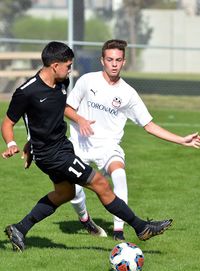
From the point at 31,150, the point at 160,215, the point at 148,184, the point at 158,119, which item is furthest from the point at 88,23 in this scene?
the point at 31,150

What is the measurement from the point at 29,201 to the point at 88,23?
14.5m

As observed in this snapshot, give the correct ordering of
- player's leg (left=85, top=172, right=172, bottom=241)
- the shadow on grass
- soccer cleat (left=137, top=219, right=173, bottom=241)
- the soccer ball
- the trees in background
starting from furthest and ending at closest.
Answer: the trees in background → the shadow on grass → soccer cleat (left=137, top=219, right=173, bottom=241) → player's leg (left=85, top=172, right=172, bottom=241) → the soccer ball

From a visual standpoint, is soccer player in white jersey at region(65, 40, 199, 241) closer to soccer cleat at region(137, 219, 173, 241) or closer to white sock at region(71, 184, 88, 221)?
white sock at region(71, 184, 88, 221)

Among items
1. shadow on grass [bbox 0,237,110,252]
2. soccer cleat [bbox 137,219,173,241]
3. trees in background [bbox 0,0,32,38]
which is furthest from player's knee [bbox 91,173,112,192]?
A: trees in background [bbox 0,0,32,38]

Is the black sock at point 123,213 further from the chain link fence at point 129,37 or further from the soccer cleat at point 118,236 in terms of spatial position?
the chain link fence at point 129,37

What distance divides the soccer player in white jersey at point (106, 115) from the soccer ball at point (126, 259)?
123 centimetres

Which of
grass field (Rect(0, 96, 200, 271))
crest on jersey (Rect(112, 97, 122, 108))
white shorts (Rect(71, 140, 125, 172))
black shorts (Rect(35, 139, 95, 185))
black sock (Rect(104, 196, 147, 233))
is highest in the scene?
crest on jersey (Rect(112, 97, 122, 108))

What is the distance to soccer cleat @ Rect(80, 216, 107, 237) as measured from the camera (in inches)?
325

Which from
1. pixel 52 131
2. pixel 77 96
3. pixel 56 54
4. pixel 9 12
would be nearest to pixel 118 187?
pixel 77 96

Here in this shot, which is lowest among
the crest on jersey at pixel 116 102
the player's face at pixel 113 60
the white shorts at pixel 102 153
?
the white shorts at pixel 102 153

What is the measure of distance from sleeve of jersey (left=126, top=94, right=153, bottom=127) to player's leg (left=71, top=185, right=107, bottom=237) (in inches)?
35.8

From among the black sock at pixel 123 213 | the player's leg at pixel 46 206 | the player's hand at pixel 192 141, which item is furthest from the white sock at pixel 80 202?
the player's hand at pixel 192 141

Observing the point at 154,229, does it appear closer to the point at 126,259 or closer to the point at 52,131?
the point at 126,259

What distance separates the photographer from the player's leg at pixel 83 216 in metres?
8.24
